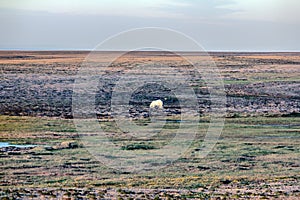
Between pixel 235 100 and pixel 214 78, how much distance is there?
20.8m

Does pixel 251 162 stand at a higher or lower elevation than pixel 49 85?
lower

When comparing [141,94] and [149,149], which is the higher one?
[141,94]

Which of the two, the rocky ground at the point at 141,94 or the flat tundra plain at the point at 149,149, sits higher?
the rocky ground at the point at 141,94

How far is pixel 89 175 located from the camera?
1905cm

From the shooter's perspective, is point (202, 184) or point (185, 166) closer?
point (202, 184)

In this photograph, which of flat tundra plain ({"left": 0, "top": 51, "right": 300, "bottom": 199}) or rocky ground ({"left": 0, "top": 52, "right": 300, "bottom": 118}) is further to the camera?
rocky ground ({"left": 0, "top": 52, "right": 300, "bottom": 118})

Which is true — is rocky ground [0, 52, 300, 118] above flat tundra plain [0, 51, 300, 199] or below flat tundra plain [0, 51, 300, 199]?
above

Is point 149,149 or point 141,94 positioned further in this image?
point 141,94

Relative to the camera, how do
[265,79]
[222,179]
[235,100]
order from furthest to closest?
[265,79]
[235,100]
[222,179]

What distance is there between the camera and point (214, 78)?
62469 millimetres

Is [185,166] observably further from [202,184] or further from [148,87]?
[148,87]

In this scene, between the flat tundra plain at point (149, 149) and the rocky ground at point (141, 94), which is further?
the rocky ground at point (141, 94)

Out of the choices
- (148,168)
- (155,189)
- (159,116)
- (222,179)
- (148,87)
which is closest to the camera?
(155,189)

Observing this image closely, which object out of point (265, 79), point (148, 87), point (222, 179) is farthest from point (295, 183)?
point (265, 79)
